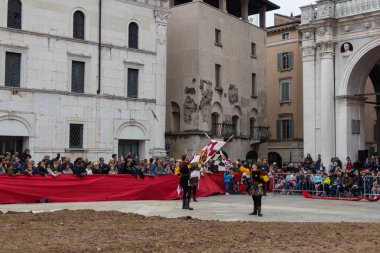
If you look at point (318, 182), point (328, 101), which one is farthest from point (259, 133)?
point (318, 182)

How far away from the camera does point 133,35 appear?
120ft

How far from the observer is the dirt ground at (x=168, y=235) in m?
11.6

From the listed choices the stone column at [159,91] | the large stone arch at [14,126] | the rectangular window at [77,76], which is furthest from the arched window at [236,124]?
the large stone arch at [14,126]

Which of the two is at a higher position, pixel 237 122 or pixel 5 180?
pixel 237 122

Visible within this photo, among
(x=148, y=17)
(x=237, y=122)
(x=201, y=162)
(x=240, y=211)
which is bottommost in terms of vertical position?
(x=240, y=211)

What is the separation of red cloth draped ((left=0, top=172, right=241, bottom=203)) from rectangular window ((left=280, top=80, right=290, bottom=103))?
26896 millimetres

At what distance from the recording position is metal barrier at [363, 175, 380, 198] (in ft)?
84.8

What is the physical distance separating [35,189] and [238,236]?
12.2m

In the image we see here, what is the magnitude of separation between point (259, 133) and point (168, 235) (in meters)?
34.0

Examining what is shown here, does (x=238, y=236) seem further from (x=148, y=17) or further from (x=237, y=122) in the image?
(x=237, y=122)

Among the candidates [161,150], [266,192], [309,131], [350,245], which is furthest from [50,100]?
[350,245]

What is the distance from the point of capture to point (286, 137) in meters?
52.5

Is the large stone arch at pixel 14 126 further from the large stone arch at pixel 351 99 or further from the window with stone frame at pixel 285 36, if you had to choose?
the window with stone frame at pixel 285 36

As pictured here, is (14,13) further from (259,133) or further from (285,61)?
(285,61)
